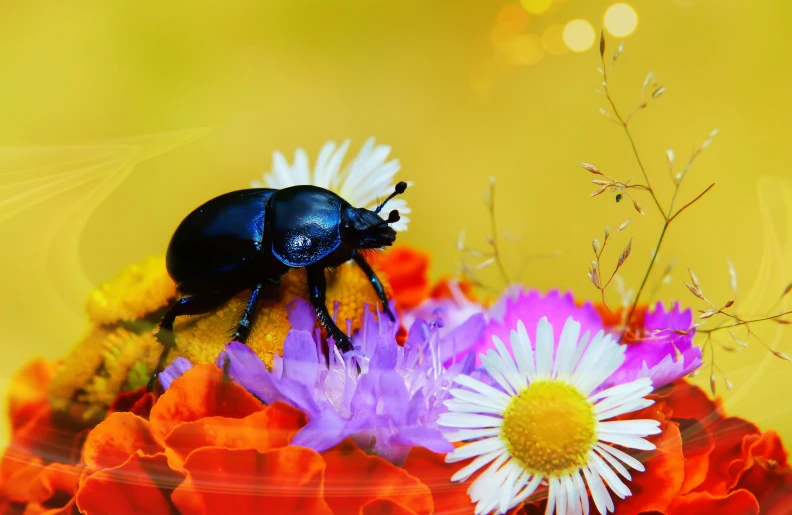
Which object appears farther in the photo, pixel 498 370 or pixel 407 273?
pixel 407 273

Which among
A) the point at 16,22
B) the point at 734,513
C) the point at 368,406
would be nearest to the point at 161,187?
the point at 16,22

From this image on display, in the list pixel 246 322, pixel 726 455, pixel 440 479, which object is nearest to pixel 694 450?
pixel 726 455

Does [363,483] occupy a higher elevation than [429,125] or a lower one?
lower

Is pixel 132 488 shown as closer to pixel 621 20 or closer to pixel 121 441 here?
pixel 121 441

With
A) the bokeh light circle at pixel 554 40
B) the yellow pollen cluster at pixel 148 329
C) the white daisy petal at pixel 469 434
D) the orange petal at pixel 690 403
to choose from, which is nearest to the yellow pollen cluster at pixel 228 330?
the yellow pollen cluster at pixel 148 329

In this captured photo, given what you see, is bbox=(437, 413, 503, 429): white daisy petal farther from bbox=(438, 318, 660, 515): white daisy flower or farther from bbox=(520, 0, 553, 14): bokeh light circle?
bbox=(520, 0, 553, 14): bokeh light circle

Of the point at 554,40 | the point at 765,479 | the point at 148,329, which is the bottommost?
the point at 765,479

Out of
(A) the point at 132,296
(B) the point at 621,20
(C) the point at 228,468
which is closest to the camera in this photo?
(C) the point at 228,468
